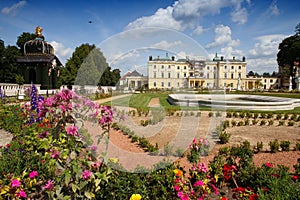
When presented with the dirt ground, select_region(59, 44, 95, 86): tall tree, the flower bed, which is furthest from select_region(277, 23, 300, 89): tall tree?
the flower bed

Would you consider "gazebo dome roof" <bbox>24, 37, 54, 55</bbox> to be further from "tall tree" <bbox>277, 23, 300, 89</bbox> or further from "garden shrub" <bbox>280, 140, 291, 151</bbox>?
"tall tree" <bbox>277, 23, 300, 89</bbox>

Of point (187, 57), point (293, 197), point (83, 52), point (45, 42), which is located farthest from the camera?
point (83, 52)

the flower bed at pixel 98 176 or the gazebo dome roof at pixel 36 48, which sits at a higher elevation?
the gazebo dome roof at pixel 36 48

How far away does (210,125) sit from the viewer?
10.6 meters

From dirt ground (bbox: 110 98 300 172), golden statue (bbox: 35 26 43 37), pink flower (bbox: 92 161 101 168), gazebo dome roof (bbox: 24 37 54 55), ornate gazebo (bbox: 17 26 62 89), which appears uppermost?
golden statue (bbox: 35 26 43 37)

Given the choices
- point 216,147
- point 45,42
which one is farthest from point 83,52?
point 216,147

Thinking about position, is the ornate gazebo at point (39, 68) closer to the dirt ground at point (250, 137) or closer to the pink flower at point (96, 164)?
the dirt ground at point (250, 137)

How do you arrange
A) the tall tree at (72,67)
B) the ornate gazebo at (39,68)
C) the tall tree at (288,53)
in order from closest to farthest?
the ornate gazebo at (39,68)
the tall tree at (72,67)
the tall tree at (288,53)

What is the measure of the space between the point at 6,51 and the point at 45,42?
63.6ft

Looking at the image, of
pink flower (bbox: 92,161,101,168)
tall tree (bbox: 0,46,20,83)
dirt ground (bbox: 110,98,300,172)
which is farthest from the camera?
tall tree (bbox: 0,46,20,83)

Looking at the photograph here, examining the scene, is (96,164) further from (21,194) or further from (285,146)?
(285,146)

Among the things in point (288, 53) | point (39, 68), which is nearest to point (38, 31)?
point (39, 68)

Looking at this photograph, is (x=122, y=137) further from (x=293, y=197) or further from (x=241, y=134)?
(x=293, y=197)

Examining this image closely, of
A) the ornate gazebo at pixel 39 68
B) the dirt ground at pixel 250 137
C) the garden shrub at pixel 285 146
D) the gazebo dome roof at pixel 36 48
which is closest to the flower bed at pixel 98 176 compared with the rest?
the dirt ground at pixel 250 137
